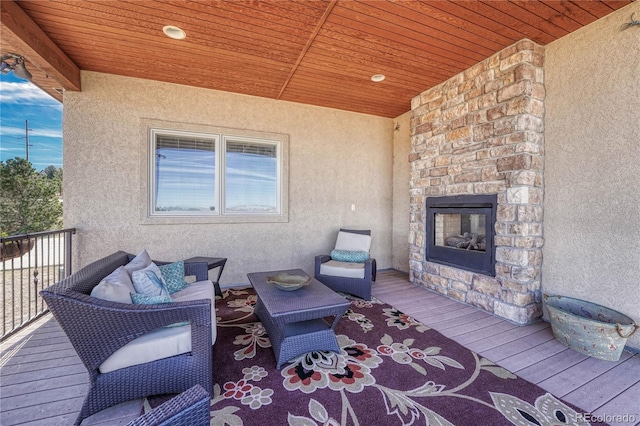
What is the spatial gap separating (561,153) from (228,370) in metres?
3.85

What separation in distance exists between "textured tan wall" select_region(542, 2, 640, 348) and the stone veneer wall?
13 cm

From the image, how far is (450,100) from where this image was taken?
12.1 feet

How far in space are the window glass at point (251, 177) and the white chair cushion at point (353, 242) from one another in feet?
3.96

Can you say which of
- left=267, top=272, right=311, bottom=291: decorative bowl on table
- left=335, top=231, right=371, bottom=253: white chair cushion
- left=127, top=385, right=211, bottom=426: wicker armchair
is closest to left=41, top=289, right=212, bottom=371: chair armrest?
left=267, top=272, right=311, bottom=291: decorative bowl on table

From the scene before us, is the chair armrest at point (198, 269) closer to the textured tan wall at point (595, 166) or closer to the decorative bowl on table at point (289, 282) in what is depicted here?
the decorative bowl on table at point (289, 282)

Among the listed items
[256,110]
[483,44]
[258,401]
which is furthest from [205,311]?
[483,44]

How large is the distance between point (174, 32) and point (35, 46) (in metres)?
1.30

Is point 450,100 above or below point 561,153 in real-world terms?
above

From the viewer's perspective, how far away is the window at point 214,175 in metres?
3.91

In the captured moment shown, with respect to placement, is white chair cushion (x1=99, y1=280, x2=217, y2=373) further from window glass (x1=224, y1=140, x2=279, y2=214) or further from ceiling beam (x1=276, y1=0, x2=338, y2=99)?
ceiling beam (x1=276, y1=0, x2=338, y2=99)

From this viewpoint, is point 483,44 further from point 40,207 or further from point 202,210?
point 40,207

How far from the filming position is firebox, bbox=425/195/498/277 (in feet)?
10.5

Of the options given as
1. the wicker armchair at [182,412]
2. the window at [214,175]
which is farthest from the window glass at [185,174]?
the wicker armchair at [182,412]

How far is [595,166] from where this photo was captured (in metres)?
2.56
